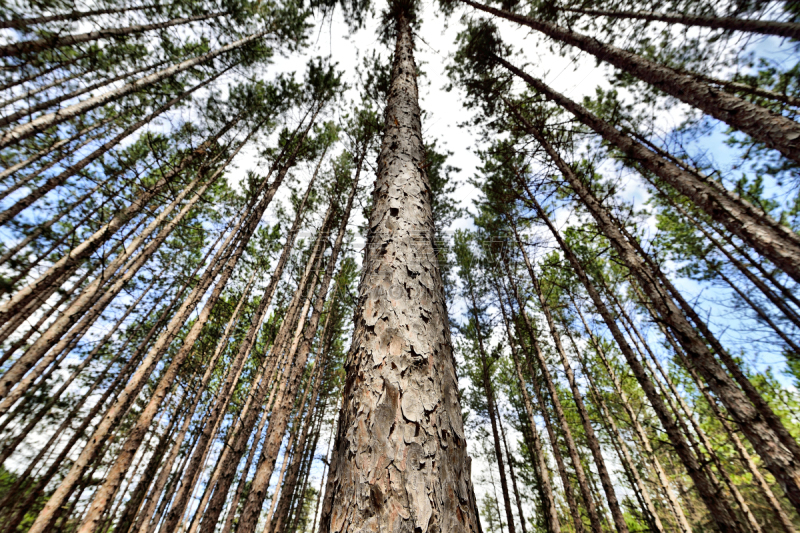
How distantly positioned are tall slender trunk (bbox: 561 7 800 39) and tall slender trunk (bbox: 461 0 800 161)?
117cm

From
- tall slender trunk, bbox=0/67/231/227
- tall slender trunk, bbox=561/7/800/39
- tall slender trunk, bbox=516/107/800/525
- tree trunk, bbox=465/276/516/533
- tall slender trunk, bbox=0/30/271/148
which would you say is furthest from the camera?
tree trunk, bbox=465/276/516/533

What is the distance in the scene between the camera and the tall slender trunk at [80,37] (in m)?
4.36

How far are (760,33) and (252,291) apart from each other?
50.0 ft

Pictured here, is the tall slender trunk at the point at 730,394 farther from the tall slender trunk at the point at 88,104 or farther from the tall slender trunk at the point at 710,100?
the tall slender trunk at the point at 88,104

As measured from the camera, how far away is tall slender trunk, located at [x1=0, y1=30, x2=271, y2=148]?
4497 mm

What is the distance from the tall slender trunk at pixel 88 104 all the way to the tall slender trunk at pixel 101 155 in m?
0.63

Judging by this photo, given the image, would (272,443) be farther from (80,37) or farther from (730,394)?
(80,37)

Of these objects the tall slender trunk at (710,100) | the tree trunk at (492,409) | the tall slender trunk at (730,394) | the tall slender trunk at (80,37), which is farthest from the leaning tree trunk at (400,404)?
the tree trunk at (492,409)

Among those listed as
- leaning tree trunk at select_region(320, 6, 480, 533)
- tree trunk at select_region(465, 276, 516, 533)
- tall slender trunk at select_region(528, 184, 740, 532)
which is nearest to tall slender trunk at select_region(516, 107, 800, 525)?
tall slender trunk at select_region(528, 184, 740, 532)

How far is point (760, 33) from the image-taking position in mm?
3971

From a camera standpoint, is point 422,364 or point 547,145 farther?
point 547,145

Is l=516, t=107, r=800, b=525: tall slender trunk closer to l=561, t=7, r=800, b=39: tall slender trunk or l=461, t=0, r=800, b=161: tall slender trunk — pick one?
l=461, t=0, r=800, b=161: tall slender trunk

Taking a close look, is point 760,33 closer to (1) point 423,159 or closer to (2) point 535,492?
(1) point 423,159

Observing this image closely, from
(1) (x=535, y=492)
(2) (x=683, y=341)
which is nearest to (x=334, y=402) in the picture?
(1) (x=535, y=492)
